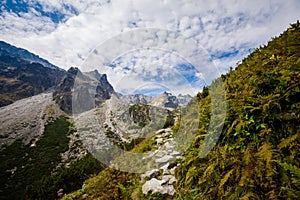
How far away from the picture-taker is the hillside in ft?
11.6

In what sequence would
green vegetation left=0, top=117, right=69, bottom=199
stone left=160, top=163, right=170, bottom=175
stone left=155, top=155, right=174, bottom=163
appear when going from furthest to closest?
green vegetation left=0, top=117, right=69, bottom=199 → stone left=155, top=155, right=174, bottom=163 → stone left=160, top=163, right=170, bottom=175

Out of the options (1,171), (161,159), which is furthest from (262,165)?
(1,171)

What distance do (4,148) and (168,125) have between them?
215ft

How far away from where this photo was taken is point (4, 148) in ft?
197

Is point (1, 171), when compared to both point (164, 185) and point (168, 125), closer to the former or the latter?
point (168, 125)

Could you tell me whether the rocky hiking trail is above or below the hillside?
below

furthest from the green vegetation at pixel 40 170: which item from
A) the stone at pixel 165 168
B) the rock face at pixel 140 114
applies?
the stone at pixel 165 168

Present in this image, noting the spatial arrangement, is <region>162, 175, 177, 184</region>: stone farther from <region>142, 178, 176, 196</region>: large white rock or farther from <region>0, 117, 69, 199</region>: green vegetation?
<region>0, 117, 69, 199</region>: green vegetation

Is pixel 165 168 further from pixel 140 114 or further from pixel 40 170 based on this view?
pixel 40 170

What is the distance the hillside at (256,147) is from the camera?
11.6 feet

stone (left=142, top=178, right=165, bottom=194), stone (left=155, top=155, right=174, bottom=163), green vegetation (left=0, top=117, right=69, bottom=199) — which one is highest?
stone (left=155, top=155, right=174, bottom=163)

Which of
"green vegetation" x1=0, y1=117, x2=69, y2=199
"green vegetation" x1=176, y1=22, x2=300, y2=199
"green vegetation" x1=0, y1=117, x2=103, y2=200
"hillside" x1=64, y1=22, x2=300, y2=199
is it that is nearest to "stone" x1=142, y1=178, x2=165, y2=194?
"hillside" x1=64, y1=22, x2=300, y2=199

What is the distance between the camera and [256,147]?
14.1 ft

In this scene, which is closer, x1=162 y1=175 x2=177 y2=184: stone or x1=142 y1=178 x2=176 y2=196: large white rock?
x1=142 y1=178 x2=176 y2=196: large white rock
